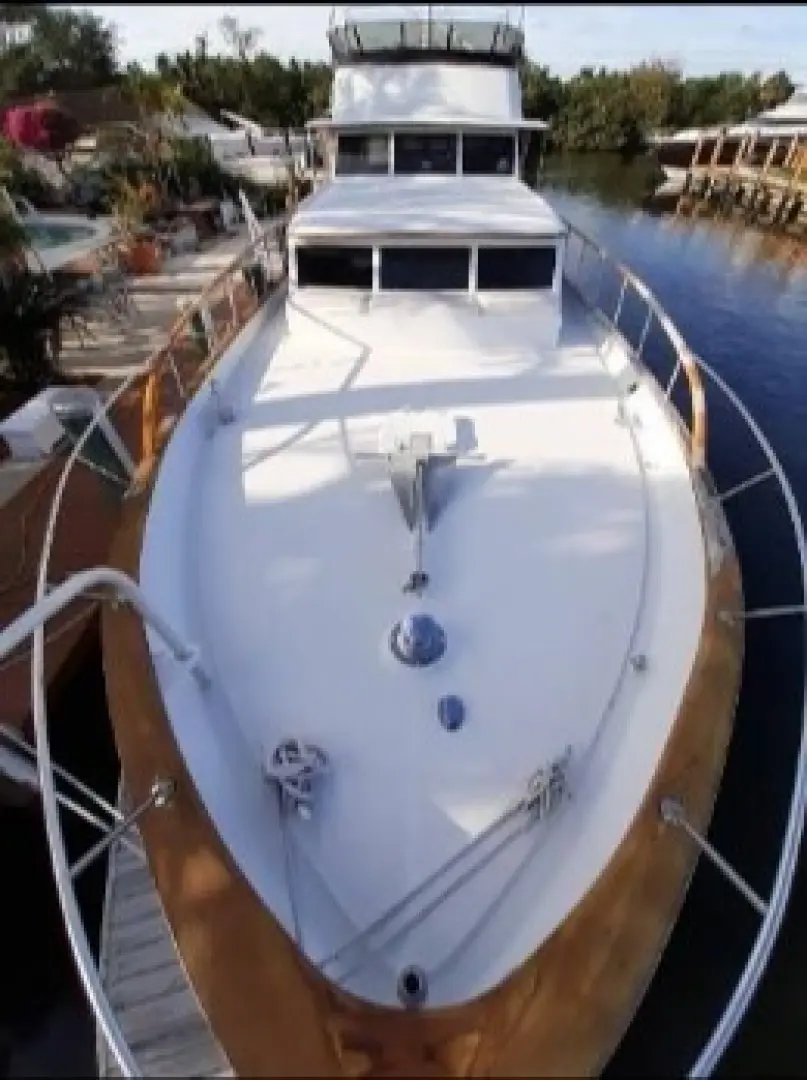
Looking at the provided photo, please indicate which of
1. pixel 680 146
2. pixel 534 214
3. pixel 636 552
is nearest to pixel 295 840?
pixel 636 552

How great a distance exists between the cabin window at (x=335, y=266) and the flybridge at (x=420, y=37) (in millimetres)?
4426

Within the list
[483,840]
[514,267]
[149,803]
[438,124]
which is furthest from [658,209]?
[149,803]

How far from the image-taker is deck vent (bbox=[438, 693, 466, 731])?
11.9ft

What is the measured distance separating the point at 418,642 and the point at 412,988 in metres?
1.42

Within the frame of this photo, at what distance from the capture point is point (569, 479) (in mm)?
4992

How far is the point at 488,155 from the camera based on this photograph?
28.3 feet

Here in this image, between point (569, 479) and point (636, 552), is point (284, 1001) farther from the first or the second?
point (569, 479)

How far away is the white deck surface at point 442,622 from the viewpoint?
3250mm

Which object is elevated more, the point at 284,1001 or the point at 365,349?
the point at 365,349

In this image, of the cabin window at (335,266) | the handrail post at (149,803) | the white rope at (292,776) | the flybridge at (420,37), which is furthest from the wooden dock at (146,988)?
the flybridge at (420,37)

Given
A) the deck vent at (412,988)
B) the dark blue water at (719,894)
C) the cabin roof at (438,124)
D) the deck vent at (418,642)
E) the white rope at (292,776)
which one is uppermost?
the cabin roof at (438,124)

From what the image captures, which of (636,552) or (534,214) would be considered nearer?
(636,552)

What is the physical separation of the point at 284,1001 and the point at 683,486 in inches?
138

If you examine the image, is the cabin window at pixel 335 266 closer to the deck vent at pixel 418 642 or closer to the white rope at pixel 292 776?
the deck vent at pixel 418 642
